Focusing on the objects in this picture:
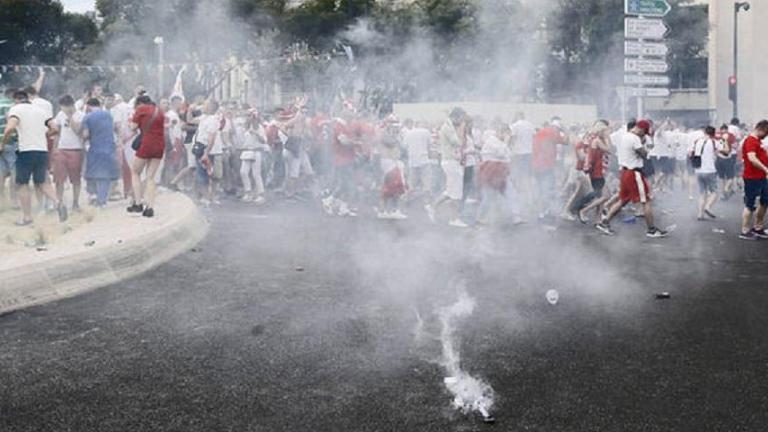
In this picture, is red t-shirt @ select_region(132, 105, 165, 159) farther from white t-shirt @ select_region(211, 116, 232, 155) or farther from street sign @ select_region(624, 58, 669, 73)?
street sign @ select_region(624, 58, 669, 73)

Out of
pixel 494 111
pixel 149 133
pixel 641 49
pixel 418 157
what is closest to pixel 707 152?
pixel 641 49

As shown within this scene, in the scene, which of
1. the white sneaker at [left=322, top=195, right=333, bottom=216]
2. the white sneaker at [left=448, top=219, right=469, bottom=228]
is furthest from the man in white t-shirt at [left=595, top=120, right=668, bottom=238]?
the white sneaker at [left=322, top=195, right=333, bottom=216]

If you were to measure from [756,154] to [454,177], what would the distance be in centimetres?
396

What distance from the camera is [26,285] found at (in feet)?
22.0

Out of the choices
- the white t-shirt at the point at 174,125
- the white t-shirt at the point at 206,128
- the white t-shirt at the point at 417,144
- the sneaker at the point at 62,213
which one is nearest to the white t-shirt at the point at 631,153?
the white t-shirt at the point at 417,144

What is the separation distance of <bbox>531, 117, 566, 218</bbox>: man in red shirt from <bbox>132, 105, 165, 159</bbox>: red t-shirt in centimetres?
637

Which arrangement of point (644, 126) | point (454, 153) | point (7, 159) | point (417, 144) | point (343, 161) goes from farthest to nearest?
point (417, 144) < point (343, 161) < point (454, 153) < point (644, 126) < point (7, 159)

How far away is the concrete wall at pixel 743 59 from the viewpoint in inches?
1763

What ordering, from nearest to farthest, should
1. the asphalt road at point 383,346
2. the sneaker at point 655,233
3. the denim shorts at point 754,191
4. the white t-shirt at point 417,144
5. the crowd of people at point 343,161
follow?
the asphalt road at point 383,346, the crowd of people at point 343,161, the sneaker at point 655,233, the denim shorts at point 754,191, the white t-shirt at point 417,144

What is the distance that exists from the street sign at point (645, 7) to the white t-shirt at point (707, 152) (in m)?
3.07

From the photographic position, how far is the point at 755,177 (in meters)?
11.7

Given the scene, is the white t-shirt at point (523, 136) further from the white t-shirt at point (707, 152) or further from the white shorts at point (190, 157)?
the white shorts at point (190, 157)

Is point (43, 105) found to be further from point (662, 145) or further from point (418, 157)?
point (662, 145)

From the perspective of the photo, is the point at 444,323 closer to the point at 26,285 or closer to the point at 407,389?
the point at 407,389
